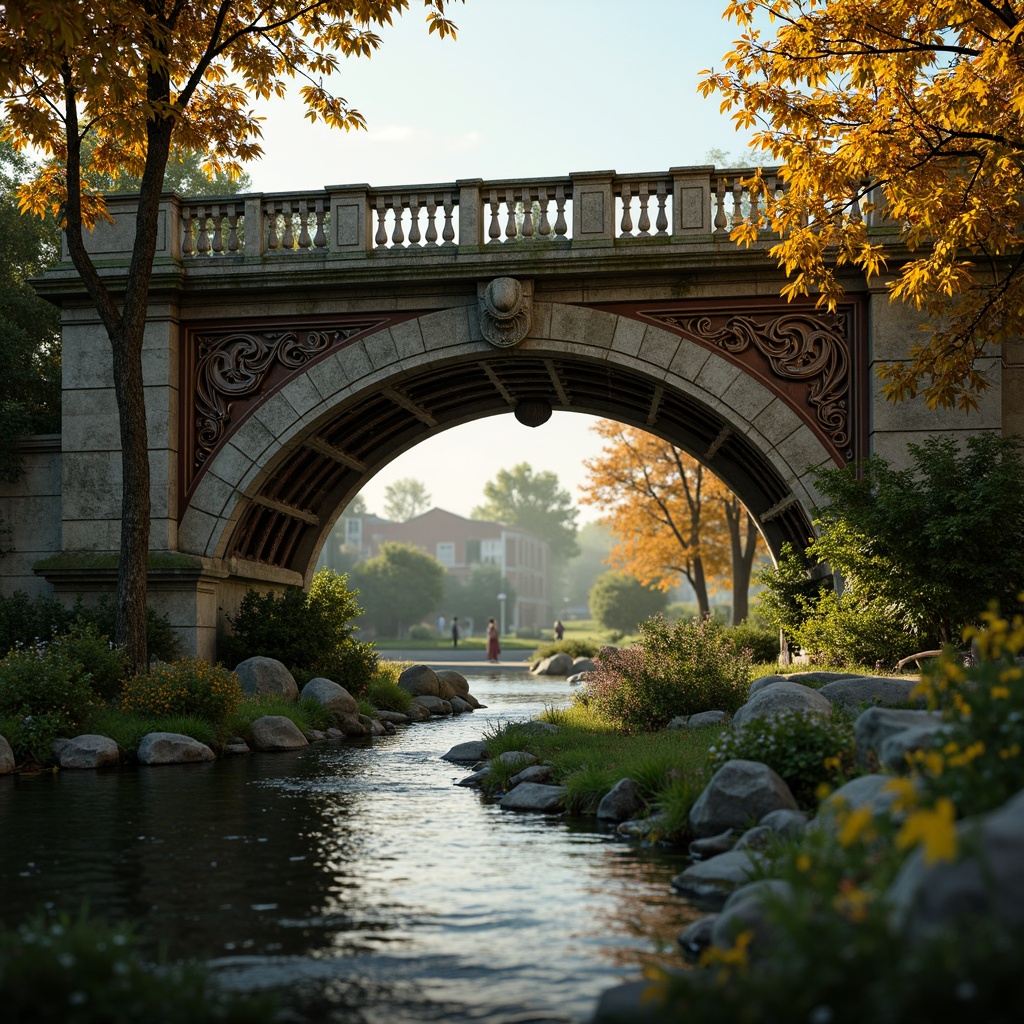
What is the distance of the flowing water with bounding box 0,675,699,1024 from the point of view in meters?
5.37

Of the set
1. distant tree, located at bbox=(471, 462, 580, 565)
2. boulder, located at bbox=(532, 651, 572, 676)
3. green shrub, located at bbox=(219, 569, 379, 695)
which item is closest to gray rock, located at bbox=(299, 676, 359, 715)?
green shrub, located at bbox=(219, 569, 379, 695)

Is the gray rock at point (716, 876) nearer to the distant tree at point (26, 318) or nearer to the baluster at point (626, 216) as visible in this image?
the baluster at point (626, 216)

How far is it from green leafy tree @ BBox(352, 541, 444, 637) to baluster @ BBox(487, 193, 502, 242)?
5236 centimetres

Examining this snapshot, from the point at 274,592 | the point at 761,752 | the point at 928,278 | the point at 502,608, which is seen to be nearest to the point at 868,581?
the point at 928,278

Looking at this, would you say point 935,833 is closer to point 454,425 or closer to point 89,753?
point 89,753

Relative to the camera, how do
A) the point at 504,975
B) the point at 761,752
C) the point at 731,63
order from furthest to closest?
the point at 731,63 → the point at 761,752 → the point at 504,975

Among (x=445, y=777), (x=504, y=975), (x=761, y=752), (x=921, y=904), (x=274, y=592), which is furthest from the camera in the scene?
(x=274, y=592)

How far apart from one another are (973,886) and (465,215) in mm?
15678

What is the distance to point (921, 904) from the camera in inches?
139

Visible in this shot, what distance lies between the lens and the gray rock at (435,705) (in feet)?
71.7

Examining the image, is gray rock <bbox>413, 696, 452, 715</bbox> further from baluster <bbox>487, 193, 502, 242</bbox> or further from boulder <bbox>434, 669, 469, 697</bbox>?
baluster <bbox>487, 193, 502, 242</bbox>

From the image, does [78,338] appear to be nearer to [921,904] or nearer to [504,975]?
[504,975]

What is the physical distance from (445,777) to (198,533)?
24.7ft

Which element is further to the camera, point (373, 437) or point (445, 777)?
point (373, 437)
